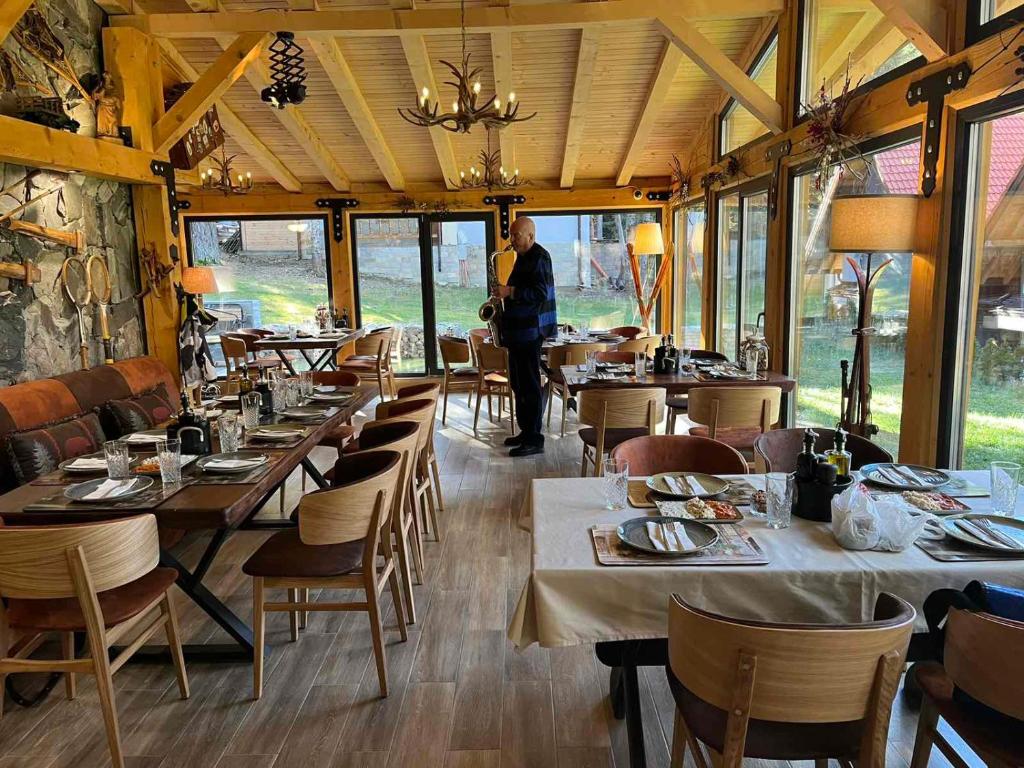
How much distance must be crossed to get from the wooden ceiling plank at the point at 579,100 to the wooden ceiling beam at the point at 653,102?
59cm

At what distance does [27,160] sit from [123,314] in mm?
1482

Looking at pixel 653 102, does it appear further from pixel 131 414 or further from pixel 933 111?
pixel 131 414

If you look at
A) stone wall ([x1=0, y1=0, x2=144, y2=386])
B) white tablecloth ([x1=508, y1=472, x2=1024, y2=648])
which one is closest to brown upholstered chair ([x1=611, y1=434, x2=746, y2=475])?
white tablecloth ([x1=508, y1=472, x2=1024, y2=648])

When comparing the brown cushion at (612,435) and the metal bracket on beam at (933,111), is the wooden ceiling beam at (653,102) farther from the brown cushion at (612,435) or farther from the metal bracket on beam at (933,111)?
the brown cushion at (612,435)

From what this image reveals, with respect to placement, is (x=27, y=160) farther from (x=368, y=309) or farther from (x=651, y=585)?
(x=368, y=309)

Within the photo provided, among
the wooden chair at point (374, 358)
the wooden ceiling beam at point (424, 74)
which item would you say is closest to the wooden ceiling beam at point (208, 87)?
the wooden ceiling beam at point (424, 74)

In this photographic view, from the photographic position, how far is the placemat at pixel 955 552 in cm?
171

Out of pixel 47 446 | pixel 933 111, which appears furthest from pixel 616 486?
pixel 47 446

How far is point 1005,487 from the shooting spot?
1990mm

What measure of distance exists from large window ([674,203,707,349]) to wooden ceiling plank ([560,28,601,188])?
5.01 ft

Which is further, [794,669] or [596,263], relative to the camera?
[596,263]

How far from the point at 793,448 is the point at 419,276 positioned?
7.19 m

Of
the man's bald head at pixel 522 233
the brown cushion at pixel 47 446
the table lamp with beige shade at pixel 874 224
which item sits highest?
the man's bald head at pixel 522 233

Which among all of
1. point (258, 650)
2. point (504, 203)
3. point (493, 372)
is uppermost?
point (504, 203)
